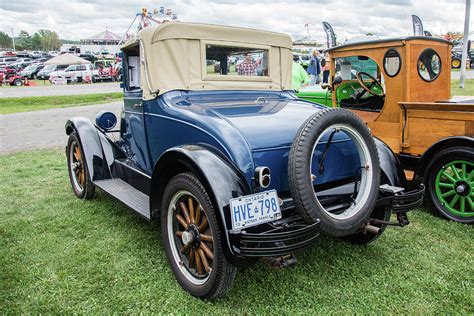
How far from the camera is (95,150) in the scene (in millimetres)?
4668

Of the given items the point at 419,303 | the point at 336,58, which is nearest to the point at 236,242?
the point at 419,303

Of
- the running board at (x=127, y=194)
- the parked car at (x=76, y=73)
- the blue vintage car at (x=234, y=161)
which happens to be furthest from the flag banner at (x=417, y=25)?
the parked car at (x=76, y=73)

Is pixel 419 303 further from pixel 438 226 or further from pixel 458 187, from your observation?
pixel 458 187

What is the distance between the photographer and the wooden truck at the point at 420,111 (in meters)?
4.02

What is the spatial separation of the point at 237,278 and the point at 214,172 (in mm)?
947

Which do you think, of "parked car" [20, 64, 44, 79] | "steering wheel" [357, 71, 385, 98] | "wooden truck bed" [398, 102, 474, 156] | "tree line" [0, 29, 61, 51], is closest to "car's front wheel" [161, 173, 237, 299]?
"wooden truck bed" [398, 102, 474, 156]

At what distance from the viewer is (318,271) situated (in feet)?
10.3

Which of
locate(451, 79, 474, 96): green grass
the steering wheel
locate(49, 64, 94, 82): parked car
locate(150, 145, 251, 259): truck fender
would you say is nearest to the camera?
locate(150, 145, 251, 259): truck fender

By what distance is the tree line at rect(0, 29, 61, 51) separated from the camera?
101625 mm

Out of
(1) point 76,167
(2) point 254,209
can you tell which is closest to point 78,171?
(1) point 76,167

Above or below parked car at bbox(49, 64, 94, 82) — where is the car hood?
below

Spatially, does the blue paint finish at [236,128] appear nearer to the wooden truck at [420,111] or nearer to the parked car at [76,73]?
the wooden truck at [420,111]

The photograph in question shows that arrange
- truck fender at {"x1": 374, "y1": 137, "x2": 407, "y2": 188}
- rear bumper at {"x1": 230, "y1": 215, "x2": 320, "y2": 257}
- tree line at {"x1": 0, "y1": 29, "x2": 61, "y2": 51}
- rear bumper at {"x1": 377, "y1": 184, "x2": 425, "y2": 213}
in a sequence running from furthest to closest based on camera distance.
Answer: tree line at {"x1": 0, "y1": 29, "x2": 61, "y2": 51} < truck fender at {"x1": 374, "y1": 137, "x2": 407, "y2": 188} < rear bumper at {"x1": 377, "y1": 184, "x2": 425, "y2": 213} < rear bumper at {"x1": 230, "y1": 215, "x2": 320, "y2": 257}

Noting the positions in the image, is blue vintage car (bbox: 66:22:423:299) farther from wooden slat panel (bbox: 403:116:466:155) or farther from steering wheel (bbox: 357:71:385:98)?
steering wheel (bbox: 357:71:385:98)
